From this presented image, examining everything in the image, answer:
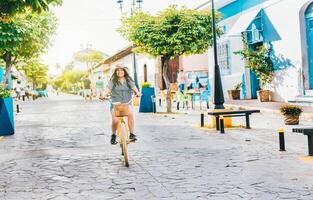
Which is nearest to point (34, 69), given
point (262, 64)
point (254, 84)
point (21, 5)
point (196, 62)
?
point (196, 62)

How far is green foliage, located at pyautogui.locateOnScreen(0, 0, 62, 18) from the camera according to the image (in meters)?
8.16

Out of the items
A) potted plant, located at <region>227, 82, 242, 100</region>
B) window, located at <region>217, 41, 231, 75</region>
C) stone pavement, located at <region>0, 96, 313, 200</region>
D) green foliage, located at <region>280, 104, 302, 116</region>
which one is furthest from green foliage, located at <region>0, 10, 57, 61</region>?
green foliage, located at <region>280, 104, 302, 116</region>

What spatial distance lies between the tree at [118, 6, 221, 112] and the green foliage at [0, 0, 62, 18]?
7.18 meters

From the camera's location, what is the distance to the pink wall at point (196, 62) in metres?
27.5

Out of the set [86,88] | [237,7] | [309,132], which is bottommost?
[309,132]

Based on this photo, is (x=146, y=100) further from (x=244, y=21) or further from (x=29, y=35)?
(x=29, y=35)

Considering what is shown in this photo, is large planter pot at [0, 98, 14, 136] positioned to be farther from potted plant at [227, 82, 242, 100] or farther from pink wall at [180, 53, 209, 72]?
pink wall at [180, 53, 209, 72]

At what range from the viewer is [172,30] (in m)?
15.9

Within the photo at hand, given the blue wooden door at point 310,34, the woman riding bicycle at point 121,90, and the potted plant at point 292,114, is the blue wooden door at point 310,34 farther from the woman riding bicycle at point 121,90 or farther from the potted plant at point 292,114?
the woman riding bicycle at point 121,90

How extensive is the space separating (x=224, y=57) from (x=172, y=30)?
7.07 meters

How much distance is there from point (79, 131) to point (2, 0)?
440cm

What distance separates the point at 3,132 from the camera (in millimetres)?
11336

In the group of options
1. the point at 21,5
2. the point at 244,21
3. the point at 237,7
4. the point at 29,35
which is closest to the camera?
the point at 21,5

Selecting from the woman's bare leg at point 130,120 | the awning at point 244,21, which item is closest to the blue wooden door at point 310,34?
the awning at point 244,21
